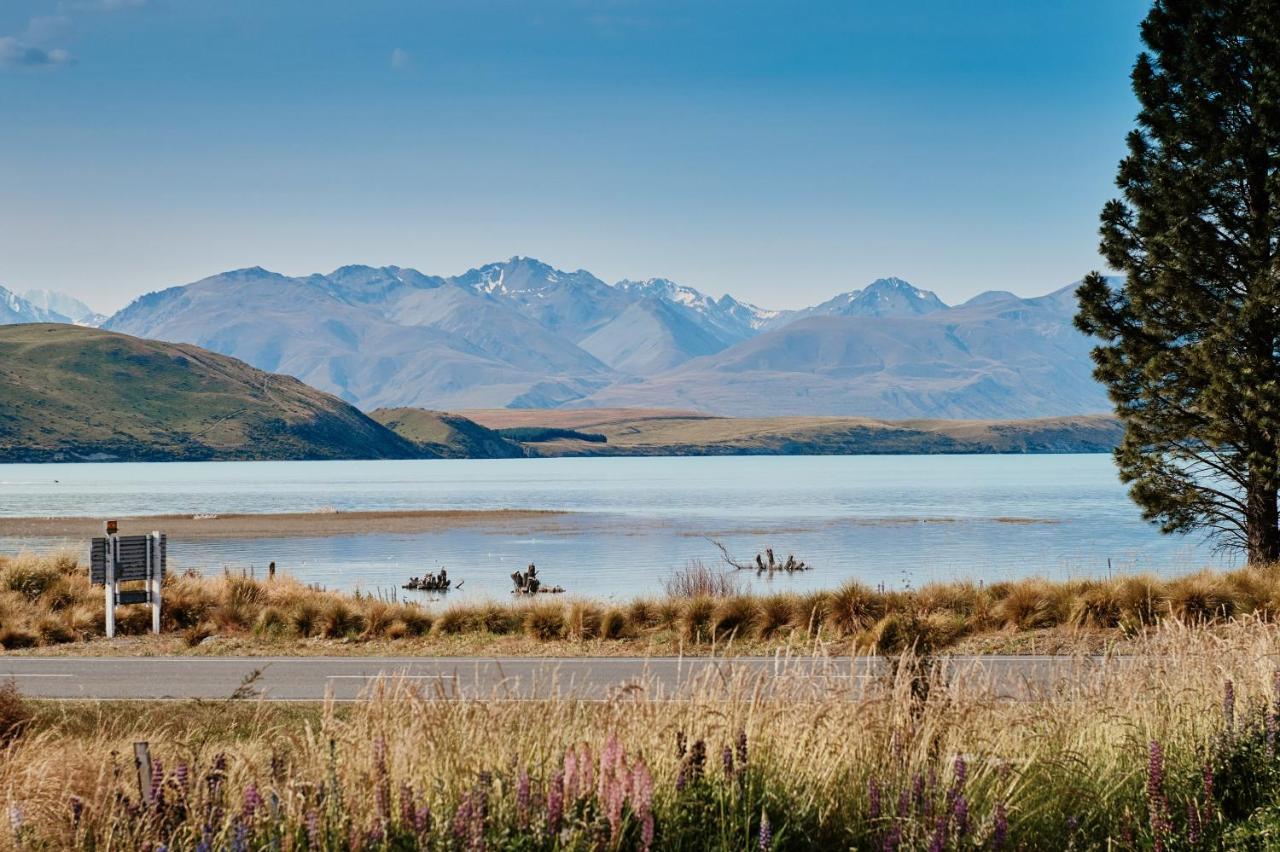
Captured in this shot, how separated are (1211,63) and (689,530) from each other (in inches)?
1951

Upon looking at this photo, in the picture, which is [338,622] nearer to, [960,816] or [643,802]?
[643,802]

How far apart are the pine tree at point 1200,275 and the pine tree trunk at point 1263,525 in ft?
0.09

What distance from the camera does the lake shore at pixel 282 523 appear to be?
70637 millimetres

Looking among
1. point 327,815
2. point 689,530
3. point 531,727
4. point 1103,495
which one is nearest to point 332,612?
point 531,727

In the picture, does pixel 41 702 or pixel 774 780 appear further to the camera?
pixel 41 702

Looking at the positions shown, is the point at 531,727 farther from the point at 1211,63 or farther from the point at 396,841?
the point at 1211,63

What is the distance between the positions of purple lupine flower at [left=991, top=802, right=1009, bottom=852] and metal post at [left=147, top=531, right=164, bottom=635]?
1794 centimetres

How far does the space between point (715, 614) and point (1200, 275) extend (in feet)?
38.1

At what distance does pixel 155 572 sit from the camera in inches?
872

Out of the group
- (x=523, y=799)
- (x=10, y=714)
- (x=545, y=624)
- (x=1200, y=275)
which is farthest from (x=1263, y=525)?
(x=523, y=799)

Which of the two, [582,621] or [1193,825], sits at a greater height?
[1193,825]

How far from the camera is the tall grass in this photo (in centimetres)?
642

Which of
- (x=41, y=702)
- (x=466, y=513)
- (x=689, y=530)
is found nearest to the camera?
(x=41, y=702)

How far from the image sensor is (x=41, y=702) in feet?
45.8
